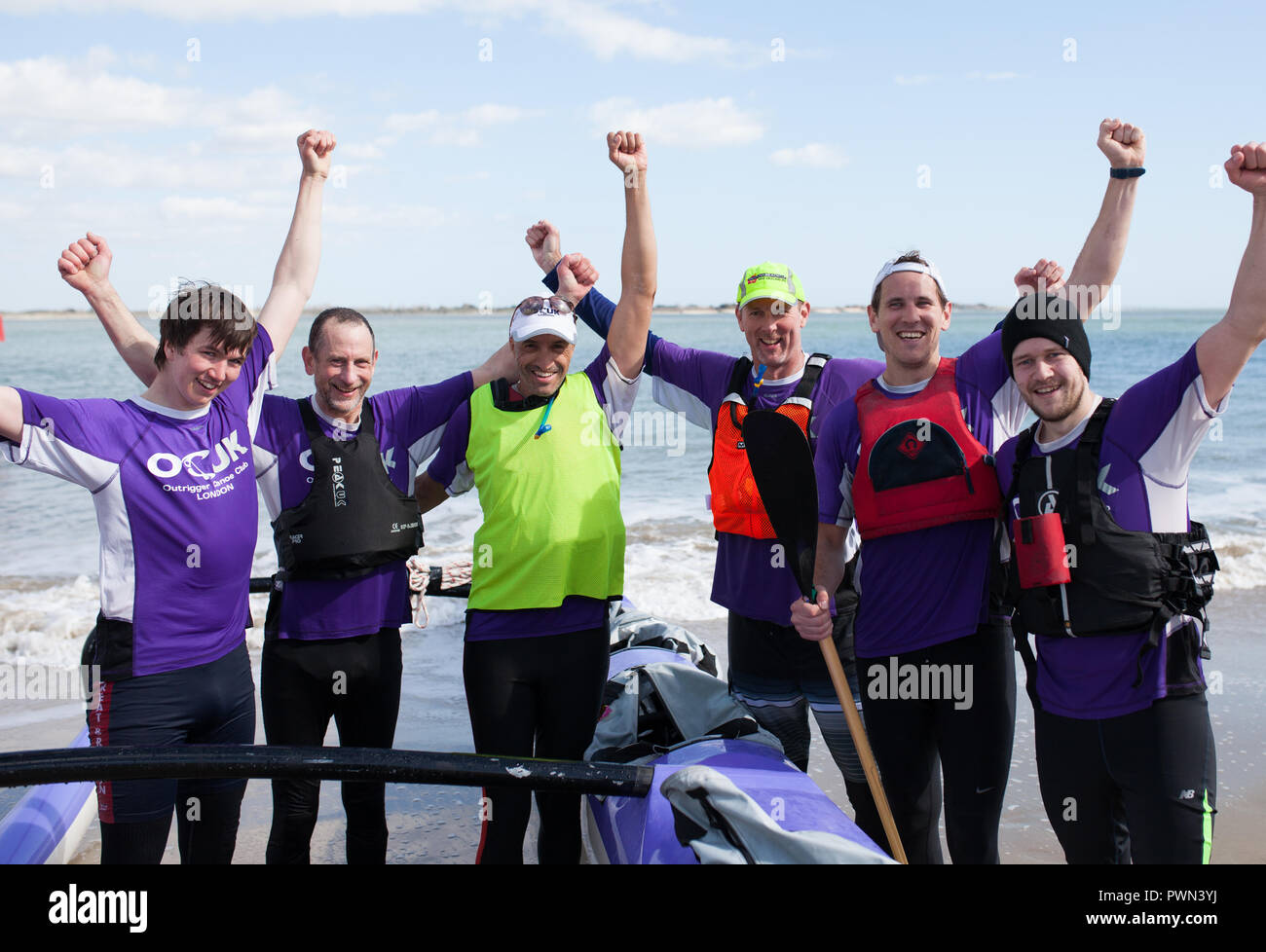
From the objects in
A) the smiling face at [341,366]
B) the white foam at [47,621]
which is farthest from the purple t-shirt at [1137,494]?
the white foam at [47,621]

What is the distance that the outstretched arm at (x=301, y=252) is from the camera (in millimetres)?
3086

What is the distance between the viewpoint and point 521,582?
3.00 m

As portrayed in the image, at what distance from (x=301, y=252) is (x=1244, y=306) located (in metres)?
2.70

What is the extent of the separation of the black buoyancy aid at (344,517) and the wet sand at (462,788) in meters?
1.59

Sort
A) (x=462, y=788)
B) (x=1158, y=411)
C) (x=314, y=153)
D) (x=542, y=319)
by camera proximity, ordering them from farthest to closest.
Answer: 1. (x=462, y=788)
2. (x=314, y=153)
3. (x=542, y=319)
4. (x=1158, y=411)

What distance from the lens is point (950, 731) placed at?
2.86m

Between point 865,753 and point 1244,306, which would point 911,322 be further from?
point 865,753

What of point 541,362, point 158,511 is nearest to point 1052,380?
point 541,362

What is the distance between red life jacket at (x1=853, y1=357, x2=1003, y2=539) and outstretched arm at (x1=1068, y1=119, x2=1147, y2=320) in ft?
1.54

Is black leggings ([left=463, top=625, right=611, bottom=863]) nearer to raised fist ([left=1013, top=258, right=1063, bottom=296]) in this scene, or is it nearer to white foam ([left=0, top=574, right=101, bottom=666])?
raised fist ([left=1013, top=258, right=1063, bottom=296])

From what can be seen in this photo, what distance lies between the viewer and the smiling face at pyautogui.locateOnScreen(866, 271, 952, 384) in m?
2.94
